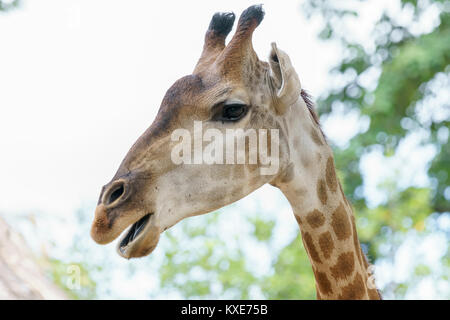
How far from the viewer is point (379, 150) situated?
12.6m

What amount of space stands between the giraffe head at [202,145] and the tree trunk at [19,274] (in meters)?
2.90

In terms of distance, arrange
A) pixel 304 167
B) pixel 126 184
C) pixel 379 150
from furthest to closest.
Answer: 1. pixel 379 150
2. pixel 304 167
3. pixel 126 184

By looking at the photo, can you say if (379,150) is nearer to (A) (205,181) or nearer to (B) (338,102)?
(B) (338,102)

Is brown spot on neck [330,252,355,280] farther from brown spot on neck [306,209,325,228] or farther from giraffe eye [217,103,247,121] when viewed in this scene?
giraffe eye [217,103,247,121]

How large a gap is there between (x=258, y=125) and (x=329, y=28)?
33.8 ft

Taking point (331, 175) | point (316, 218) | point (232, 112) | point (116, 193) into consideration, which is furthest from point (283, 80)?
point (116, 193)

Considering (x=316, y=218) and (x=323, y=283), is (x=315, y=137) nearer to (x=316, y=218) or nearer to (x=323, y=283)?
(x=316, y=218)

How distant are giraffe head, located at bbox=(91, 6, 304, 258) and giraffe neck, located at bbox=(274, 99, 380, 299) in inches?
5.0

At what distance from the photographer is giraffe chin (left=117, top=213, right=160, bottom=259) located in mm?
2865

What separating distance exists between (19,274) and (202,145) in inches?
141

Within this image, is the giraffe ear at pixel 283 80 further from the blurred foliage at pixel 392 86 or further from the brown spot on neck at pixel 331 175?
the blurred foliage at pixel 392 86

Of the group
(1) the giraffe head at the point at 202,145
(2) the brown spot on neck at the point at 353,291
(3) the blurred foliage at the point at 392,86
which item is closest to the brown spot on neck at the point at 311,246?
(2) the brown spot on neck at the point at 353,291

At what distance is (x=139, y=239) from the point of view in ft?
9.39
